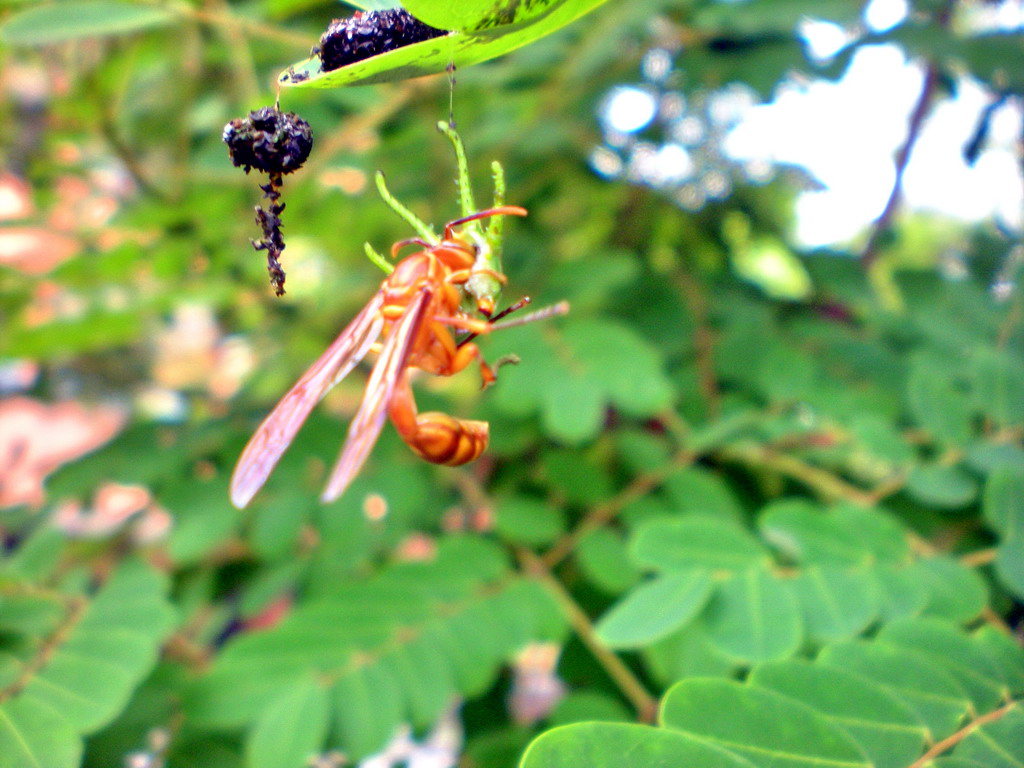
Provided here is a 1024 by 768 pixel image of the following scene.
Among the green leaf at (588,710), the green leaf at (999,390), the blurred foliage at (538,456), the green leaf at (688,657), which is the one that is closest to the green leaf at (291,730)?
the blurred foliage at (538,456)

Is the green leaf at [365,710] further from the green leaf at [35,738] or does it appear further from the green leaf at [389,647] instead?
the green leaf at [35,738]

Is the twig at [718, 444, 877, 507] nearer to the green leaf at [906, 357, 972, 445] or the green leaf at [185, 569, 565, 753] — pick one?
the green leaf at [906, 357, 972, 445]

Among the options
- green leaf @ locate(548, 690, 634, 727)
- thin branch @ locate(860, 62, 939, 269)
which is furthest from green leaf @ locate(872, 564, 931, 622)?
thin branch @ locate(860, 62, 939, 269)

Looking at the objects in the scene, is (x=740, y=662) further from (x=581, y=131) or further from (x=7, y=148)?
(x=7, y=148)

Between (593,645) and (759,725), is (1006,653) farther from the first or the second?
(593,645)

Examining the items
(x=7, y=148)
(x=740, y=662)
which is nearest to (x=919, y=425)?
(x=740, y=662)
